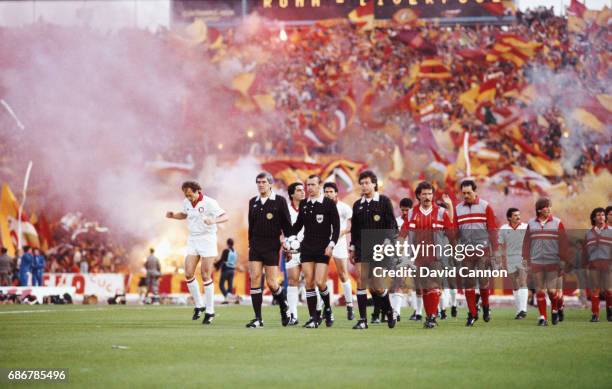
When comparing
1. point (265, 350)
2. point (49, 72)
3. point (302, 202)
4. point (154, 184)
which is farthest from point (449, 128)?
point (265, 350)

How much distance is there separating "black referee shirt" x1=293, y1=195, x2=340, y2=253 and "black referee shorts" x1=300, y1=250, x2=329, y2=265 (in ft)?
0.10

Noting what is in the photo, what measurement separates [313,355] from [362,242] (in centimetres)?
444

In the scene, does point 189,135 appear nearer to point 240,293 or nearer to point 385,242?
point 240,293

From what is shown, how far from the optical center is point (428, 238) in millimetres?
13445

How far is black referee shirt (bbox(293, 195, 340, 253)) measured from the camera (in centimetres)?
1342

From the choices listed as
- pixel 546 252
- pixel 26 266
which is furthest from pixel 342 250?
pixel 26 266

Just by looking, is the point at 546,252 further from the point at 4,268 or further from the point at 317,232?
the point at 4,268

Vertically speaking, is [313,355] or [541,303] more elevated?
[541,303]

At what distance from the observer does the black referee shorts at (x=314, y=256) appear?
13.4 meters

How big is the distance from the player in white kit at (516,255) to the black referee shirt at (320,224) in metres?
5.37

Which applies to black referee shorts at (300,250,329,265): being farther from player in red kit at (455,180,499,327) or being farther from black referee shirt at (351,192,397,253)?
player in red kit at (455,180,499,327)

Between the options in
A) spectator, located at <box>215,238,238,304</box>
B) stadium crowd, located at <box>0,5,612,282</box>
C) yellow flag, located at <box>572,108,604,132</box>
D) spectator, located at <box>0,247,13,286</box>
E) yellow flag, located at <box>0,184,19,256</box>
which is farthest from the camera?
yellow flag, located at <box>572,108,604,132</box>

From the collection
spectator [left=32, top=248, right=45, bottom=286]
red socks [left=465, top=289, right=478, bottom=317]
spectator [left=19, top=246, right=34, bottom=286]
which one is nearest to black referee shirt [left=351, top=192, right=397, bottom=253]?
red socks [left=465, top=289, right=478, bottom=317]

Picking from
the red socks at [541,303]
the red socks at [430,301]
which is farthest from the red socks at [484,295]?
the red socks at [430,301]
